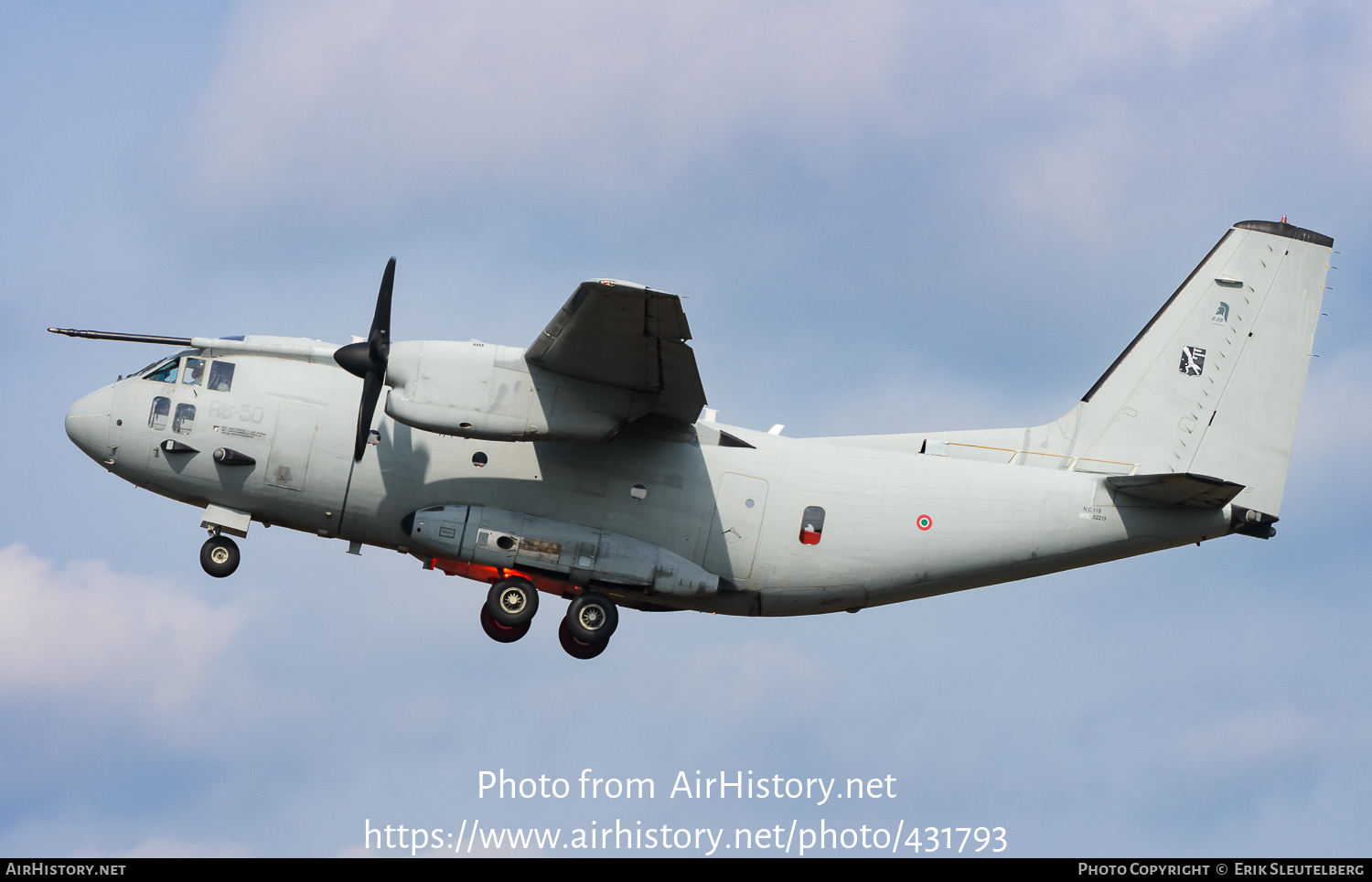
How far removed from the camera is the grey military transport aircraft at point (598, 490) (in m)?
19.0

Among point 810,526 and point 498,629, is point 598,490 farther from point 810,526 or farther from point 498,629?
point 810,526

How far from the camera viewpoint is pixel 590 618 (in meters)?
19.6

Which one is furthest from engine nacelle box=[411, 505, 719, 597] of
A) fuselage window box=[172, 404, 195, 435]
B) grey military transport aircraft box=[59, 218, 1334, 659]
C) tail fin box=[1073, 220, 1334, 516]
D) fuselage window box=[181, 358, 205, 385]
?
tail fin box=[1073, 220, 1334, 516]

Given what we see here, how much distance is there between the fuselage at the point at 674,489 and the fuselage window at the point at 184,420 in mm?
25

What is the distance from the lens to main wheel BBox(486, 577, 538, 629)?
19422mm

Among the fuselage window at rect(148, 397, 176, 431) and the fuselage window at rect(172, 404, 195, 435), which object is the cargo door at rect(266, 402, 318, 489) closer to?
the fuselage window at rect(172, 404, 195, 435)

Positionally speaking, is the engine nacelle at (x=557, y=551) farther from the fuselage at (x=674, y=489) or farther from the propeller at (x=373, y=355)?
the propeller at (x=373, y=355)

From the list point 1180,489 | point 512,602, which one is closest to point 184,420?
point 512,602

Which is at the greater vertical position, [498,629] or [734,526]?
[734,526]

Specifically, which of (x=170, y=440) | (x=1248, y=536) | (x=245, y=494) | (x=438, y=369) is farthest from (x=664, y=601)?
(x=1248, y=536)

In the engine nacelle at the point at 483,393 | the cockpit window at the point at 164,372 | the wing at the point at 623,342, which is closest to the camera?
the wing at the point at 623,342

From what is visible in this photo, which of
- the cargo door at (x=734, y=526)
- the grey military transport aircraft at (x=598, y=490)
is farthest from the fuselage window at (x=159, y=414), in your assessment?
the cargo door at (x=734, y=526)

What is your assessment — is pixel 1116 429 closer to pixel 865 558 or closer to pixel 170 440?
pixel 865 558

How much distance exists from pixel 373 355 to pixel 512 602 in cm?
424
